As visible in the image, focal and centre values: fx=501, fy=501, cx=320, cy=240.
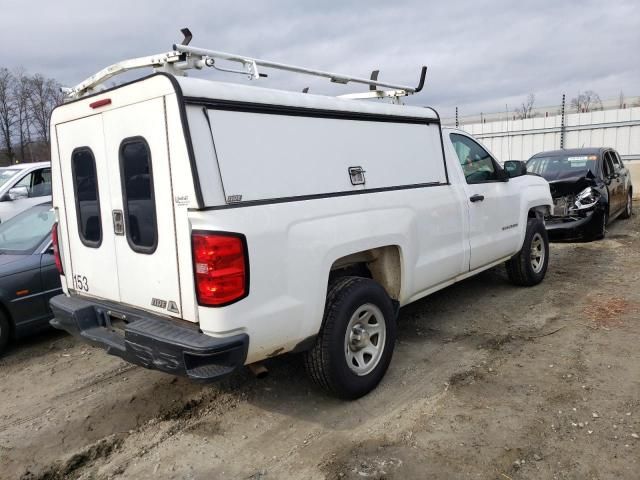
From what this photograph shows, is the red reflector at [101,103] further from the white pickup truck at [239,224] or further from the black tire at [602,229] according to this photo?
the black tire at [602,229]

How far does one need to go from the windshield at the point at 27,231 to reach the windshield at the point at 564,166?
8.39 m

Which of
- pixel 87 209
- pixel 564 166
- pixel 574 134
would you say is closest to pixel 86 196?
pixel 87 209

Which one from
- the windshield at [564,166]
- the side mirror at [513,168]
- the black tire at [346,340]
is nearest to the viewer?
the black tire at [346,340]

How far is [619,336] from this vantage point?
15.2 ft

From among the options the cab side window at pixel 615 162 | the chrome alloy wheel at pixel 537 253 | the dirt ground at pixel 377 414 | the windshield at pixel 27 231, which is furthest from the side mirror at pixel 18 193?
the cab side window at pixel 615 162

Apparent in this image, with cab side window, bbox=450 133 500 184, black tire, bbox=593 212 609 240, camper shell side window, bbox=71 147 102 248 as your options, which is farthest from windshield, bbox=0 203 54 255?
black tire, bbox=593 212 609 240

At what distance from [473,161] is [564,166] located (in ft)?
18.8

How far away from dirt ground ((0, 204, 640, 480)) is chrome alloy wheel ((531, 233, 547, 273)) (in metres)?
1.24

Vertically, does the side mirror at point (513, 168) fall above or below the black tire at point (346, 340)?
above

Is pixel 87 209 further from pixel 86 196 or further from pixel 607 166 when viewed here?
pixel 607 166

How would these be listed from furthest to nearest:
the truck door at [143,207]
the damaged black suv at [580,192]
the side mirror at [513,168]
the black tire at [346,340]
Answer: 1. the damaged black suv at [580,192]
2. the side mirror at [513,168]
3. the black tire at [346,340]
4. the truck door at [143,207]

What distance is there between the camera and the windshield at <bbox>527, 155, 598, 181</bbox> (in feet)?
31.2

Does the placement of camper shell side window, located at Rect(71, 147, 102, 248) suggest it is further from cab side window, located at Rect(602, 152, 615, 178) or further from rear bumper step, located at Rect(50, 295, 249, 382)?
cab side window, located at Rect(602, 152, 615, 178)

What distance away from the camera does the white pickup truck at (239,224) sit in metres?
2.81
